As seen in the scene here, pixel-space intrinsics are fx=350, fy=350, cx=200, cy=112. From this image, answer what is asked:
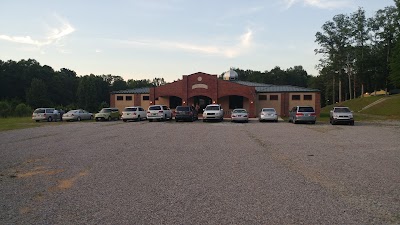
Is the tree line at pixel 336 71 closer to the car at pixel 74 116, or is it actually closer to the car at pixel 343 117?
the car at pixel 74 116

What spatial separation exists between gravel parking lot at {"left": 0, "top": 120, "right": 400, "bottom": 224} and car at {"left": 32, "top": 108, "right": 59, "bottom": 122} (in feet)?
90.1

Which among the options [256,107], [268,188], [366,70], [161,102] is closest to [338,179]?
[268,188]

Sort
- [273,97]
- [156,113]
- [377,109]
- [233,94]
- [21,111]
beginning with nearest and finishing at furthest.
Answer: [156,113] < [233,94] < [273,97] < [21,111] < [377,109]

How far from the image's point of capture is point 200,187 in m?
7.24

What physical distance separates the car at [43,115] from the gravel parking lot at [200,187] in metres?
27.4

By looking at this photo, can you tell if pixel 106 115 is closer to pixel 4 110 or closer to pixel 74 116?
pixel 74 116

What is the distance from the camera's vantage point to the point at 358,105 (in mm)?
63188

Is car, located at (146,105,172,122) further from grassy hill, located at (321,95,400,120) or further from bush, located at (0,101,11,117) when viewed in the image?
bush, located at (0,101,11,117)

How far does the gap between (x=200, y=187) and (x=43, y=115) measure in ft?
116

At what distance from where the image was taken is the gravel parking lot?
5441mm

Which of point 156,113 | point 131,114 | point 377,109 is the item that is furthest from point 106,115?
point 377,109

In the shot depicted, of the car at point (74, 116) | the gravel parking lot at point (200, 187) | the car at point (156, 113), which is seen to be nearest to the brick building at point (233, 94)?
the car at point (74, 116)

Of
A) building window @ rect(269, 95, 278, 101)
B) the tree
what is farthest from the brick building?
the tree

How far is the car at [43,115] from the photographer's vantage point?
125 feet
